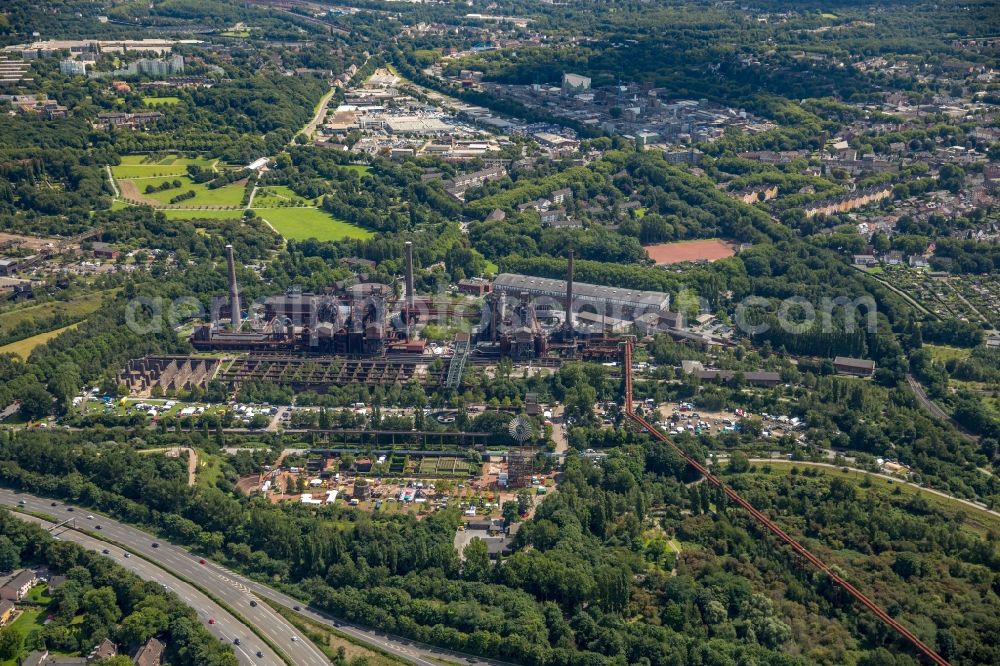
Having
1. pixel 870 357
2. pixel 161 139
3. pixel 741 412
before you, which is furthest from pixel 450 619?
pixel 161 139

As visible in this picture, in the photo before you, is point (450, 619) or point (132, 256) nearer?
point (450, 619)

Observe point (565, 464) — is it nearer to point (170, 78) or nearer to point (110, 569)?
point (110, 569)

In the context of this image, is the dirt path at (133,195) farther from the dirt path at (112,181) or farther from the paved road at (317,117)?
the paved road at (317,117)

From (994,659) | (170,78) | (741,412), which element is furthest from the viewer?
(170,78)

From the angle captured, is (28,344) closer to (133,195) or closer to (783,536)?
(133,195)

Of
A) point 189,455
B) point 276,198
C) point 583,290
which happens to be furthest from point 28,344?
point 583,290

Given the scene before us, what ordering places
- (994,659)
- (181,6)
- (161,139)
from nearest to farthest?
1. (994,659)
2. (161,139)
3. (181,6)
